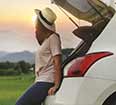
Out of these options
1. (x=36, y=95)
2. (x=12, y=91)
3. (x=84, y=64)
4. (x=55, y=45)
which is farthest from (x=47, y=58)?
(x=12, y=91)

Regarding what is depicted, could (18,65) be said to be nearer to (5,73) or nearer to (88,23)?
(5,73)

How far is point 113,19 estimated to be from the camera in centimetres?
683

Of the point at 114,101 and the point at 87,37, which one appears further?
the point at 87,37

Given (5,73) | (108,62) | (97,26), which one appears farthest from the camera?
(5,73)

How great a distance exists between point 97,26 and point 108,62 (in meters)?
0.65

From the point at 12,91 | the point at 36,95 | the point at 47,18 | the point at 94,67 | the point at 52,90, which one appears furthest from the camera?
the point at 12,91

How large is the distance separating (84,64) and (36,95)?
38.4 inches

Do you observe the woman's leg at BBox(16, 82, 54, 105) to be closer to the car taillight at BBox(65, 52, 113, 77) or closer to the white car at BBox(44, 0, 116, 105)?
the white car at BBox(44, 0, 116, 105)

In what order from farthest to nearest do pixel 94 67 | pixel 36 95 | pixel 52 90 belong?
pixel 36 95
pixel 52 90
pixel 94 67

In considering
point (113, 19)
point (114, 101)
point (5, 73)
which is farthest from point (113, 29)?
point (5, 73)

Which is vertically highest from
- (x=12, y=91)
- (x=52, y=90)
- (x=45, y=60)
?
(x=45, y=60)

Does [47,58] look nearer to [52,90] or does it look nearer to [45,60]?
[45,60]

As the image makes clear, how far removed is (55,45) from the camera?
297 inches

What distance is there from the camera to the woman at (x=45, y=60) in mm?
7477
